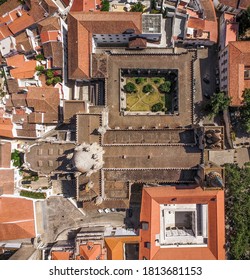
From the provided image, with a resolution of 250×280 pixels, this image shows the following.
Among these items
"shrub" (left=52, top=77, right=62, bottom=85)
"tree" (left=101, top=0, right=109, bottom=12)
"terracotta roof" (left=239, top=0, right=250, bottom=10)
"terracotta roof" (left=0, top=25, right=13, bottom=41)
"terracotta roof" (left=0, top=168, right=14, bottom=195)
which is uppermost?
"tree" (left=101, top=0, right=109, bottom=12)

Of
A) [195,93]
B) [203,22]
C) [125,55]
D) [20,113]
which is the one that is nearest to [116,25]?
[125,55]

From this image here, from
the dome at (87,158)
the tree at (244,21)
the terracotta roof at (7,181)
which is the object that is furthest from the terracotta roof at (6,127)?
the tree at (244,21)

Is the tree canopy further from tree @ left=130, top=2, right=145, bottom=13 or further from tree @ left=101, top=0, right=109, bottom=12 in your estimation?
tree @ left=101, top=0, right=109, bottom=12

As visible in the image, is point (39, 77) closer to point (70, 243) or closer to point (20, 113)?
point (20, 113)

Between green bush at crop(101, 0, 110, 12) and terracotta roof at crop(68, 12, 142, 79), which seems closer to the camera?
terracotta roof at crop(68, 12, 142, 79)

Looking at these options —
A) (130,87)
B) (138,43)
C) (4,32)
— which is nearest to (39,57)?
(4,32)

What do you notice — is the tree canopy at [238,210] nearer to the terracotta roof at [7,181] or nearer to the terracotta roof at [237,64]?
the terracotta roof at [237,64]

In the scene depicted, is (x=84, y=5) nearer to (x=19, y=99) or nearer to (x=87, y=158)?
(x=19, y=99)

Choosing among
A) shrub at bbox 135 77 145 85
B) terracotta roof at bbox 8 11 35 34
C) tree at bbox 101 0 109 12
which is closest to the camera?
terracotta roof at bbox 8 11 35 34

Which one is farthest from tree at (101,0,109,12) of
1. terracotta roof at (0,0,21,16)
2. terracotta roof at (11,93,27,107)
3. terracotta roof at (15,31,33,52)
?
terracotta roof at (11,93,27,107)
